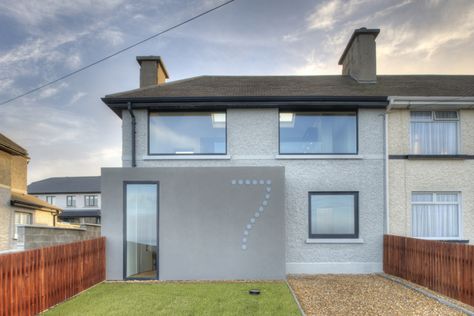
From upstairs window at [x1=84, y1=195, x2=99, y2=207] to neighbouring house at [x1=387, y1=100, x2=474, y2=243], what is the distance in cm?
5170

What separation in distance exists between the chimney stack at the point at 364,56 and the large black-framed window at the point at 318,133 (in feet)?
10.2

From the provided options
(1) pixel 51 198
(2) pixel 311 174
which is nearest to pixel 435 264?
(2) pixel 311 174

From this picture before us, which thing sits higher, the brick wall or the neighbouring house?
the neighbouring house

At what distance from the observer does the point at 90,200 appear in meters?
55.2

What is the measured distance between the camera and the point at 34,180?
6225 cm

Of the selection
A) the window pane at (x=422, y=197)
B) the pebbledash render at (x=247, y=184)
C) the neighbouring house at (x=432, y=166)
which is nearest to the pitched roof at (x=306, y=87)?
the pebbledash render at (x=247, y=184)

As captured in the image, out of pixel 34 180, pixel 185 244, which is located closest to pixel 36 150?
pixel 185 244

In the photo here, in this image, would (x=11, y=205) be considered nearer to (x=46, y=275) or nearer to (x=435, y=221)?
(x=46, y=275)

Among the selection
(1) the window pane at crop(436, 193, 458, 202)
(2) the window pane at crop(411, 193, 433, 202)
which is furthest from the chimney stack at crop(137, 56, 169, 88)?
(1) the window pane at crop(436, 193, 458, 202)

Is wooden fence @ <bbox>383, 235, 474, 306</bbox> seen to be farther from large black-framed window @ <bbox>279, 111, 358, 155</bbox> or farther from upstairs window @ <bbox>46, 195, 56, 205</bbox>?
upstairs window @ <bbox>46, 195, 56, 205</bbox>

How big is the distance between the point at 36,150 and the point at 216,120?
22.8m

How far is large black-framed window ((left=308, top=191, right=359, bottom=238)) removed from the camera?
11.3m

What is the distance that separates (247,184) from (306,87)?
15.9 ft

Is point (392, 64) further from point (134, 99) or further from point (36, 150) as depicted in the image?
point (36, 150)
